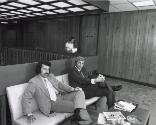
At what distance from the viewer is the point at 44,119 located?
92.1 inches

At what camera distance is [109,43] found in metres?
7.46

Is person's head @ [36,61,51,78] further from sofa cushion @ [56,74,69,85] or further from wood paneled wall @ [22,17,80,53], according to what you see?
wood paneled wall @ [22,17,80,53]

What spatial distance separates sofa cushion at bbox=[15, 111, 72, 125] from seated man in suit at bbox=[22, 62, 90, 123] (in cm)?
6

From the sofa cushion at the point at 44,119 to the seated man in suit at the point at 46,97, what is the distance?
0.20ft

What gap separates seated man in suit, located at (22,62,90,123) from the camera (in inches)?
94.2

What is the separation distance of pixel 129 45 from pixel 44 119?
5.46 metres

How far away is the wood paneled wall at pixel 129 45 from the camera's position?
20.9ft

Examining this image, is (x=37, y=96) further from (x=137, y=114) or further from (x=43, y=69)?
(x=137, y=114)

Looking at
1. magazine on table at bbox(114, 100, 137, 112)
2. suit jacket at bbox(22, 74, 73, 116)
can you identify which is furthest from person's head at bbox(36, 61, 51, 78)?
magazine on table at bbox(114, 100, 137, 112)

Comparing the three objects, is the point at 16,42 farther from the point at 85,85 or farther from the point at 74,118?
the point at 74,118

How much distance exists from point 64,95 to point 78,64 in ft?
2.74

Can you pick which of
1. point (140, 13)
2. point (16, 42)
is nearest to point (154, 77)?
point (140, 13)

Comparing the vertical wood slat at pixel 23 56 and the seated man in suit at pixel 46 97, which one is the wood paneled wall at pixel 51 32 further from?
the seated man in suit at pixel 46 97

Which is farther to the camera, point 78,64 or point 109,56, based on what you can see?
point 109,56
